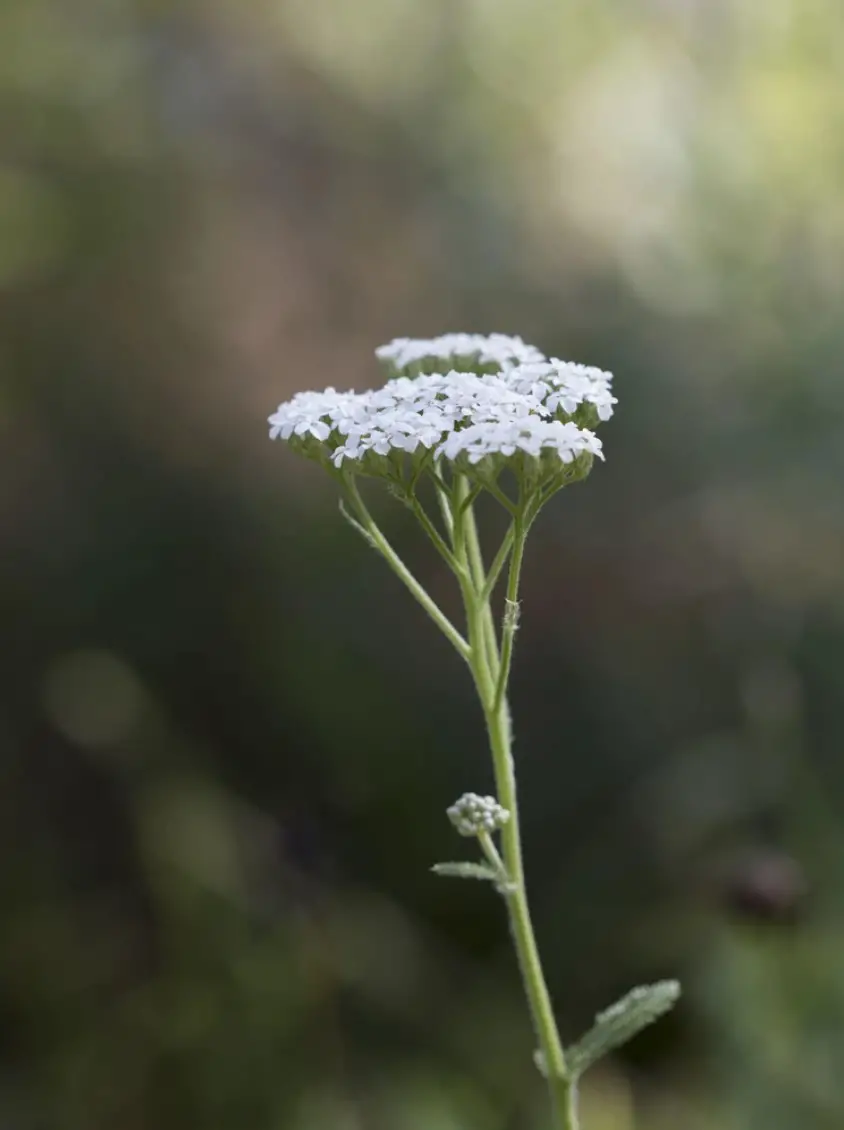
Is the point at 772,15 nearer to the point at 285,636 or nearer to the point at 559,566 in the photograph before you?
the point at 559,566

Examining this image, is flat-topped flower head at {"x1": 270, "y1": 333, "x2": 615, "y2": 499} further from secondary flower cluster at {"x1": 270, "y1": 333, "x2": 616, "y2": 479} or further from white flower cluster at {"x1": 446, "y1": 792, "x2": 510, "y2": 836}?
white flower cluster at {"x1": 446, "y1": 792, "x2": 510, "y2": 836}

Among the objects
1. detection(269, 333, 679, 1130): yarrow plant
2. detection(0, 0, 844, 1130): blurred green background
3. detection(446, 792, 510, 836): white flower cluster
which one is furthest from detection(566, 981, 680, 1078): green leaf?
detection(0, 0, 844, 1130): blurred green background

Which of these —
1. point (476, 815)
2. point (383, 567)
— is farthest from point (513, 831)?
point (383, 567)

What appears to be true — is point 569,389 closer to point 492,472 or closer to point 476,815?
point 492,472

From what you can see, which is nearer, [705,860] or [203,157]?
[705,860]

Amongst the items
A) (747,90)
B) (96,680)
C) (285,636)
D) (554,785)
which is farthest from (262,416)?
(747,90)

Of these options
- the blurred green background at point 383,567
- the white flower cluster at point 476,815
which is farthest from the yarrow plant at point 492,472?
the blurred green background at point 383,567
